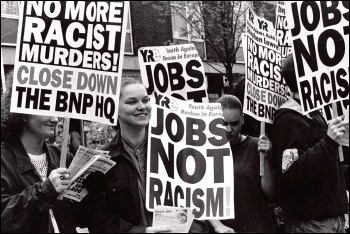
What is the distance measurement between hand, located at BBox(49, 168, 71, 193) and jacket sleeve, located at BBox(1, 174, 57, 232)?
2 cm

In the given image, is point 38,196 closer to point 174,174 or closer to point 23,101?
point 23,101

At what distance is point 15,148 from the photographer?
3297mm

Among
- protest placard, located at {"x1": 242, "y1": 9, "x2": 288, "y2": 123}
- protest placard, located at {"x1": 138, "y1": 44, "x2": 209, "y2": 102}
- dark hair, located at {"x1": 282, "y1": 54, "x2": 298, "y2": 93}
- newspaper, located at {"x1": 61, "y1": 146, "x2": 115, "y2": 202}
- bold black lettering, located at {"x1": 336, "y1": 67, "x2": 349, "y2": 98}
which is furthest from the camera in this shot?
protest placard, located at {"x1": 138, "y1": 44, "x2": 209, "y2": 102}

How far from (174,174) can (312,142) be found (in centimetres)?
91

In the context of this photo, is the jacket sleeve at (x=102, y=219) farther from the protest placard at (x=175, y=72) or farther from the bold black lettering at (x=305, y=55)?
the protest placard at (x=175, y=72)

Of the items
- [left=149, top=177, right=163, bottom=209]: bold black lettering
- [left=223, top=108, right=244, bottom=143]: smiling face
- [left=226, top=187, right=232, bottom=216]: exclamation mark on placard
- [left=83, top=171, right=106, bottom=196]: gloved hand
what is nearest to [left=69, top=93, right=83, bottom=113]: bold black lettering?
[left=83, top=171, right=106, bottom=196]: gloved hand

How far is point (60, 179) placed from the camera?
3.07m

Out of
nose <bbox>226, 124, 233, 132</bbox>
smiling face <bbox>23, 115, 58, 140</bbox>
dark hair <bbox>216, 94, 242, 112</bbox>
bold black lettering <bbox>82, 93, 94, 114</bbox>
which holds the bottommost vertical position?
nose <bbox>226, 124, 233, 132</bbox>

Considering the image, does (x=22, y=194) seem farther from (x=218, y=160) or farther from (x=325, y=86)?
Result: (x=325, y=86)

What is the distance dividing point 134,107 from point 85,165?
531mm

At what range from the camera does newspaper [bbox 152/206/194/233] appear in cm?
308

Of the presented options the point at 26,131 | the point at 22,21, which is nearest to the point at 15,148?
the point at 26,131

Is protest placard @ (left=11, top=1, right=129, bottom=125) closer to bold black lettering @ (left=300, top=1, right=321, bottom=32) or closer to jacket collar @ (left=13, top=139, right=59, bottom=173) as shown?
jacket collar @ (left=13, top=139, right=59, bottom=173)

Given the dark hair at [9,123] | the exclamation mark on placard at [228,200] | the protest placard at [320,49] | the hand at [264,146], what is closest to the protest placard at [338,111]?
the protest placard at [320,49]
